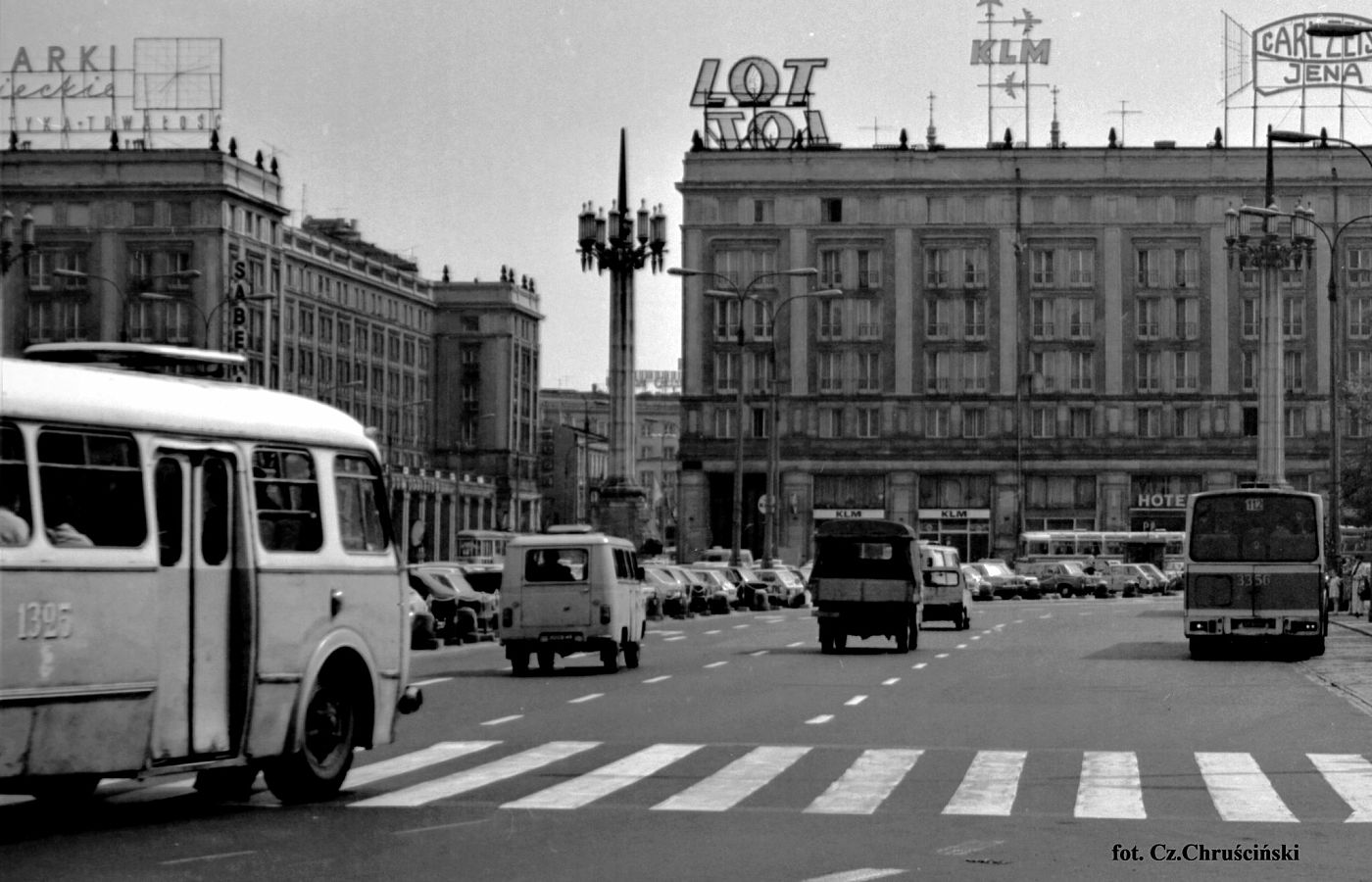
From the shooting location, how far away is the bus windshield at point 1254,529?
120ft

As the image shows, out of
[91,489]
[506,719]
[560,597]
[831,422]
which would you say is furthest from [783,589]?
[91,489]

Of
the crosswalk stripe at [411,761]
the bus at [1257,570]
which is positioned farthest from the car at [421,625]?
the crosswalk stripe at [411,761]

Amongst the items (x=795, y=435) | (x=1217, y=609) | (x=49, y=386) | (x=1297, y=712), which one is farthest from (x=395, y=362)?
(x=49, y=386)

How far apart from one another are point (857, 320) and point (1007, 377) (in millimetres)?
8964

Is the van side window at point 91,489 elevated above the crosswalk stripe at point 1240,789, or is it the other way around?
the van side window at point 91,489

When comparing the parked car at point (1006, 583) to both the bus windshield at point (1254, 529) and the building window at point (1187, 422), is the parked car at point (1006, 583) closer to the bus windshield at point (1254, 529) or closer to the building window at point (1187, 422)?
the building window at point (1187, 422)

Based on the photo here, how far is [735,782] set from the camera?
15883 millimetres

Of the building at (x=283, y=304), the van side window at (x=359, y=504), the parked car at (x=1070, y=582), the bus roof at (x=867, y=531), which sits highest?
the building at (x=283, y=304)

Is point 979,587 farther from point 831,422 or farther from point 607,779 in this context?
point 607,779

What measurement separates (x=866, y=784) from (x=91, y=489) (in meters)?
6.08

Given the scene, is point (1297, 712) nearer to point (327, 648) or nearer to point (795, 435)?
point (327, 648)

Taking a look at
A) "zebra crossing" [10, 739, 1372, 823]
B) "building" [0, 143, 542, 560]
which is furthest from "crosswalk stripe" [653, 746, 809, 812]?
"building" [0, 143, 542, 560]

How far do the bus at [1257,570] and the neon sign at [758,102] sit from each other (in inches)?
3450

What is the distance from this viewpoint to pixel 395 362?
156 m
